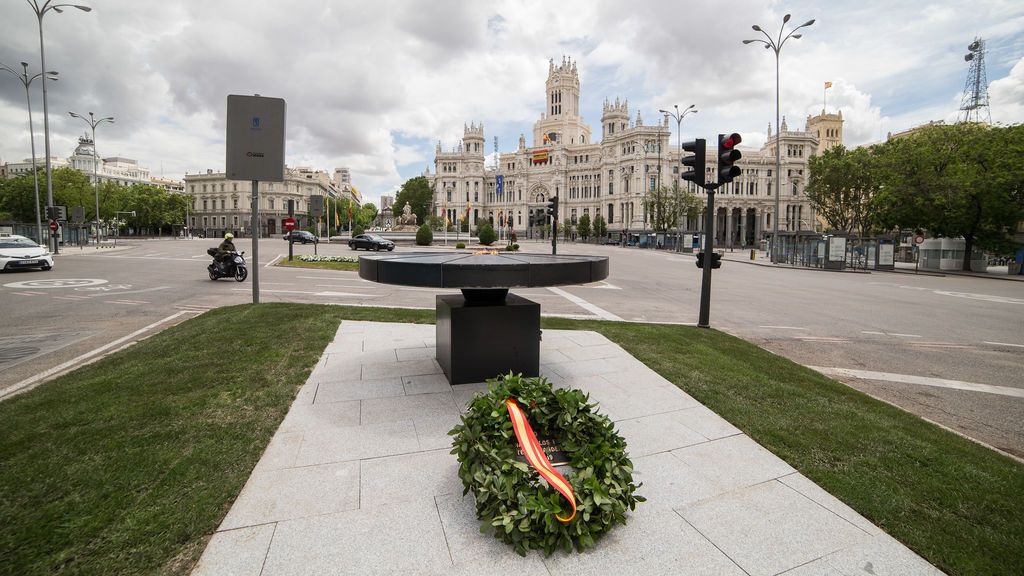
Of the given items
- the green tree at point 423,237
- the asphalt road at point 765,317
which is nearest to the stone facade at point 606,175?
the green tree at point 423,237

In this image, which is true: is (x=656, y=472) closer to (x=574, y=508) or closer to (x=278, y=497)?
(x=574, y=508)

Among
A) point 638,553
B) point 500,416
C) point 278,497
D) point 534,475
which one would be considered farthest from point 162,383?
point 638,553

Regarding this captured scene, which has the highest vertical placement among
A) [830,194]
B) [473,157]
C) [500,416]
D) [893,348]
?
[473,157]

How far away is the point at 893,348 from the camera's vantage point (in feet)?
28.4

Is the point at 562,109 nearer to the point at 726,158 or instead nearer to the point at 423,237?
the point at 423,237

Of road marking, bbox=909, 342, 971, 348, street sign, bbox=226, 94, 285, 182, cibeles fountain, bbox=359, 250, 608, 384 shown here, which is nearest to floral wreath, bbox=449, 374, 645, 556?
cibeles fountain, bbox=359, 250, 608, 384

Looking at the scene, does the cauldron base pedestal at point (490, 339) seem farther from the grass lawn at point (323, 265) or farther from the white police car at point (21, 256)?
the white police car at point (21, 256)

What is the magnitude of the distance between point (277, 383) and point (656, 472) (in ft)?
13.6

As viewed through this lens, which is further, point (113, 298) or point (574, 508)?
point (113, 298)

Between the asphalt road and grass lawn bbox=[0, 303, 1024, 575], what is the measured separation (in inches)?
56.0

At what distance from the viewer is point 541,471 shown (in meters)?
2.74

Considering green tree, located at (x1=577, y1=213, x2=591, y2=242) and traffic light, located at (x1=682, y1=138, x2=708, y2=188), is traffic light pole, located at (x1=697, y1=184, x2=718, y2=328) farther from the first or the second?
green tree, located at (x1=577, y1=213, x2=591, y2=242)

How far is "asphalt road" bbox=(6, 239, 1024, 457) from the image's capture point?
248 inches

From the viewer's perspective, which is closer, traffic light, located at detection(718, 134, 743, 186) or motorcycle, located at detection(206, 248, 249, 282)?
traffic light, located at detection(718, 134, 743, 186)
